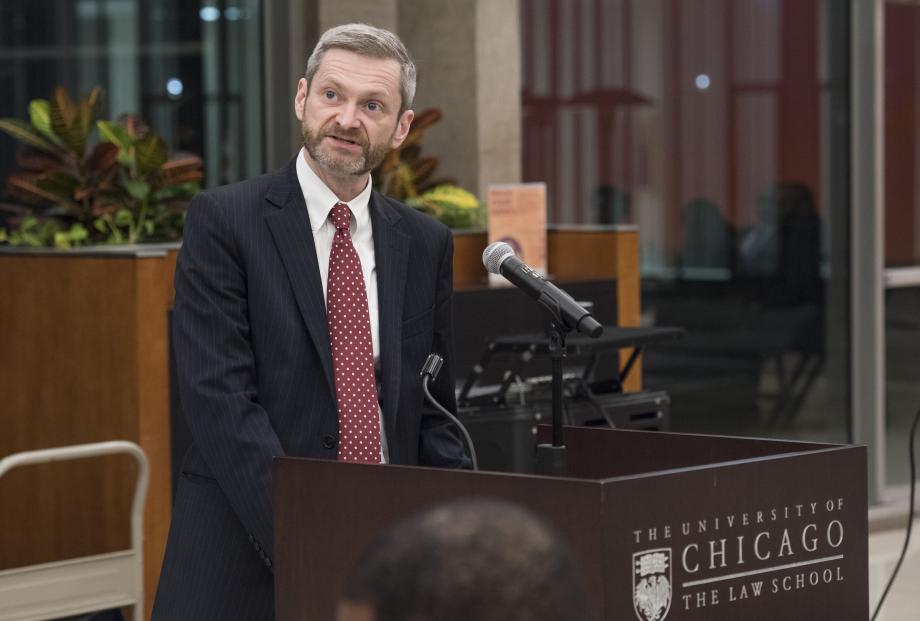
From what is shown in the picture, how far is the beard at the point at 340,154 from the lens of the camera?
90.3 inches

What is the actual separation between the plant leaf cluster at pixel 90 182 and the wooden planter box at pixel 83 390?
0.24 meters

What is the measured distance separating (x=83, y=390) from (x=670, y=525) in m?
2.95

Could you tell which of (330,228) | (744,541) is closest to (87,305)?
(330,228)

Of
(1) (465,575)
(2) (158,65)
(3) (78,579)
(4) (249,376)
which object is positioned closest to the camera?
(1) (465,575)

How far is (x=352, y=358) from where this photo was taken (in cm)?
229

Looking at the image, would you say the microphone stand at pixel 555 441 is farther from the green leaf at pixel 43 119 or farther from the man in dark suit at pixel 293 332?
the green leaf at pixel 43 119

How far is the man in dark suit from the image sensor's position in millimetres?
2207

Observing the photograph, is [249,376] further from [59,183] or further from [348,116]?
→ [59,183]

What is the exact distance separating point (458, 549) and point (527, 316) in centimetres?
435

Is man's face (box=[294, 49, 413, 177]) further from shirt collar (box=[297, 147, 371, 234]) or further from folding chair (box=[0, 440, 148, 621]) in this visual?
folding chair (box=[0, 440, 148, 621])

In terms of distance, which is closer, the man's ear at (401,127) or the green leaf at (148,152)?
the man's ear at (401,127)

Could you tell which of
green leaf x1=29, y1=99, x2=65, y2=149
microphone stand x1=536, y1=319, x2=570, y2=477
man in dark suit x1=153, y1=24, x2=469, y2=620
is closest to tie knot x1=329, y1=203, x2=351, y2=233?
man in dark suit x1=153, y1=24, x2=469, y2=620

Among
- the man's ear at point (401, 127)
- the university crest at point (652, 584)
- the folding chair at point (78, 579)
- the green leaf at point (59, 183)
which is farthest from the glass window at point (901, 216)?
the university crest at point (652, 584)

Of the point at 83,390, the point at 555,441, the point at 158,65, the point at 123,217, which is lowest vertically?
the point at 83,390
